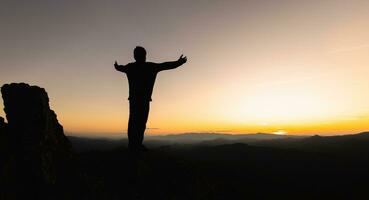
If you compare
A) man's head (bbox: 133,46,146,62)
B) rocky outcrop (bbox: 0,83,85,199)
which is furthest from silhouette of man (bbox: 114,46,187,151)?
rocky outcrop (bbox: 0,83,85,199)

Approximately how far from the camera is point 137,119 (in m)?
12.0

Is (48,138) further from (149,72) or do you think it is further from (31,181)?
(149,72)

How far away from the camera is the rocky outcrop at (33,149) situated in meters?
10.6

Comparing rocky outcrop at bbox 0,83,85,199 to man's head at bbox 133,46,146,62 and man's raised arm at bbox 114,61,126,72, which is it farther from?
man's head at bbox 133,46,146,62

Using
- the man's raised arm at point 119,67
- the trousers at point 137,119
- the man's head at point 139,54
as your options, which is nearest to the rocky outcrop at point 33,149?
the trousers at point 137,119

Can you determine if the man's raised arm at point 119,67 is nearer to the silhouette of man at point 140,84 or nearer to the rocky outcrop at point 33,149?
the silhouette of man at point 140,84

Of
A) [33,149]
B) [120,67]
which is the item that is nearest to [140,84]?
[120,67]

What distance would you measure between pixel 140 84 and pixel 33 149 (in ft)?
13.6

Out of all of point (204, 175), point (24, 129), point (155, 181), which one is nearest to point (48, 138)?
point (24, 129)

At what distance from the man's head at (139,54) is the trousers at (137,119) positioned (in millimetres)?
1456

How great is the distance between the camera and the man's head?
1188cm

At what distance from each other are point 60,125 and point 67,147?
130cm

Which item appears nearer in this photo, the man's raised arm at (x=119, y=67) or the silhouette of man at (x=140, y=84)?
the silhouette of man at (x=140, y=84)

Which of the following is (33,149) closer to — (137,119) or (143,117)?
(137,119)
